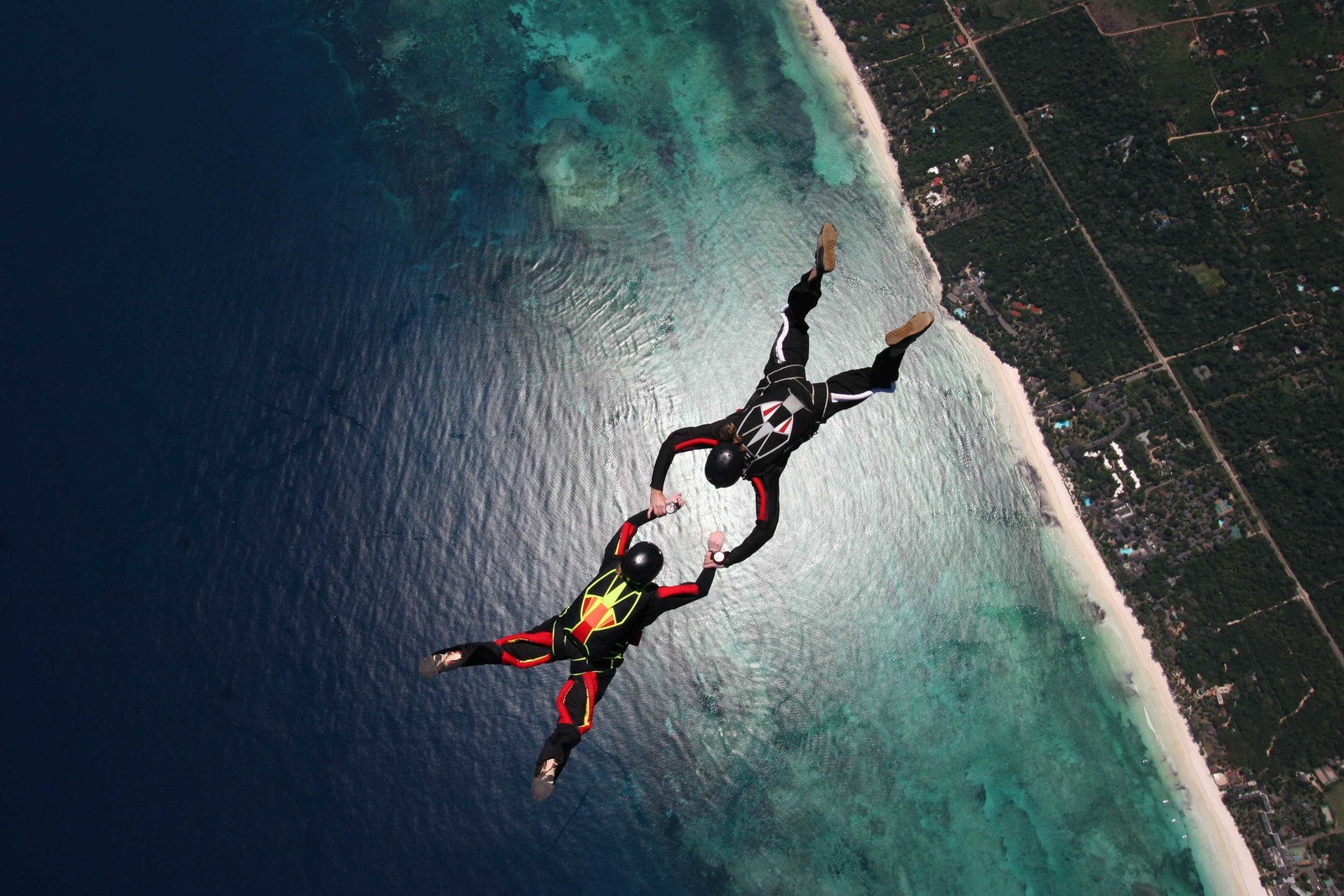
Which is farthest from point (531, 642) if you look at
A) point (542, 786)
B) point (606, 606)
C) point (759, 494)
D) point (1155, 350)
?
point (1155, 350)

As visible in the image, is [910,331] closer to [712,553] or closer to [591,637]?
[712,553]

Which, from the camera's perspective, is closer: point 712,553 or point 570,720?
point 712,553

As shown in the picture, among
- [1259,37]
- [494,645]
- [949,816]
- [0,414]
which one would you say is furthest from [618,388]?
[1259,37]

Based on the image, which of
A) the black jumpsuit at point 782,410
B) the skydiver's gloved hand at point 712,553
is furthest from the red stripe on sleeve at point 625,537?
the skydiver's gloved hand at point 712,553

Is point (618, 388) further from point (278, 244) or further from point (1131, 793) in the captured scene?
point (1131, 793)

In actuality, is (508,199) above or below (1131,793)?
above

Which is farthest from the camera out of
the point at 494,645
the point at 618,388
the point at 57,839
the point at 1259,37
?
the point at 1259,37
